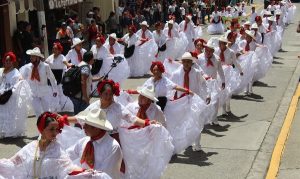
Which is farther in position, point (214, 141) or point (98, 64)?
point (98, 64)

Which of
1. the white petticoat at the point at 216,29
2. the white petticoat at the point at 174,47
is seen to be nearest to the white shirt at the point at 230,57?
the white petticoat at the point at 174,47

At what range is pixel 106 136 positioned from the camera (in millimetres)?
6500

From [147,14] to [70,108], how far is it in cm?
2082

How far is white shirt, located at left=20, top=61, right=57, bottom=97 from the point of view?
12742mm

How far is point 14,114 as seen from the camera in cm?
1215

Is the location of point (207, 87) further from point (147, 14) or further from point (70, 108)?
point (147, 14)

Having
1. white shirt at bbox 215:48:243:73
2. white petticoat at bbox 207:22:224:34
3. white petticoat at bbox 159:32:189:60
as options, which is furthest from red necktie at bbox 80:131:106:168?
white petticoat at bbox 207:22:224:34

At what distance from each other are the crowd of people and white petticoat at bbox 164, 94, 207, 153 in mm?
17

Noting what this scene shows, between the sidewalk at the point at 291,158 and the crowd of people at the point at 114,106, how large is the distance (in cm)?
152

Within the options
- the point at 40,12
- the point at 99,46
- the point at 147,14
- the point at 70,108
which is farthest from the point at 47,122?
the point at 147,14

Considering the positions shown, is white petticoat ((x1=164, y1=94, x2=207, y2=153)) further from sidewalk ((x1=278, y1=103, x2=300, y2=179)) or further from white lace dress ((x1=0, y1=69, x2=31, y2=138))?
white lace dress ((x1=0, y1=69, x2=31, y2=138))

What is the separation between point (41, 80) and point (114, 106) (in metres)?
5.29

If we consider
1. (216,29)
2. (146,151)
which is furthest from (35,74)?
(216,29)

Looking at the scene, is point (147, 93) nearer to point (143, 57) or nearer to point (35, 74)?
point (35, 74)
